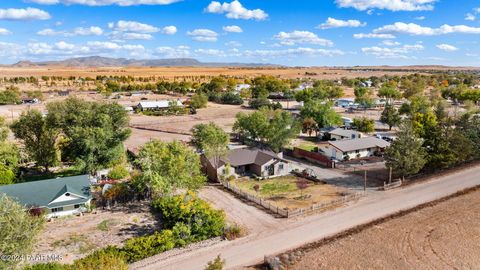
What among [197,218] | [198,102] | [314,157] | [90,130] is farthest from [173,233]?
[198,102]

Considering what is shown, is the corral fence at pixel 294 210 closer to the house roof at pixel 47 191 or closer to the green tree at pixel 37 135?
the house roof at pixel 47 191

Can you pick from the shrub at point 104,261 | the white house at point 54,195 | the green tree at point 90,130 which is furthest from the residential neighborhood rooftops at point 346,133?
the shrub at point 104,261

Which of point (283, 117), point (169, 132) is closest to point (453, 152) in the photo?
point (283, 117)

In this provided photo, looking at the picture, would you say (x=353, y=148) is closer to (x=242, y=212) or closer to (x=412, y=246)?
(x=242, y=212)

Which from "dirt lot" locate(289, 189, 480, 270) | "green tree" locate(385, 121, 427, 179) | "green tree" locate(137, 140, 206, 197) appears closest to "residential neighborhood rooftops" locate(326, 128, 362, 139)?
"green tree" locate(385, 121, 427, 179)

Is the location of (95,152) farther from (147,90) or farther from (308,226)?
(147,90)

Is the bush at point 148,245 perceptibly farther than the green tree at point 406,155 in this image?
No

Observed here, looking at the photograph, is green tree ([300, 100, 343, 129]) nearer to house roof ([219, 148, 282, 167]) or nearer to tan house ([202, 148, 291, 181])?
house roof ([219, 148, 282, 167])
